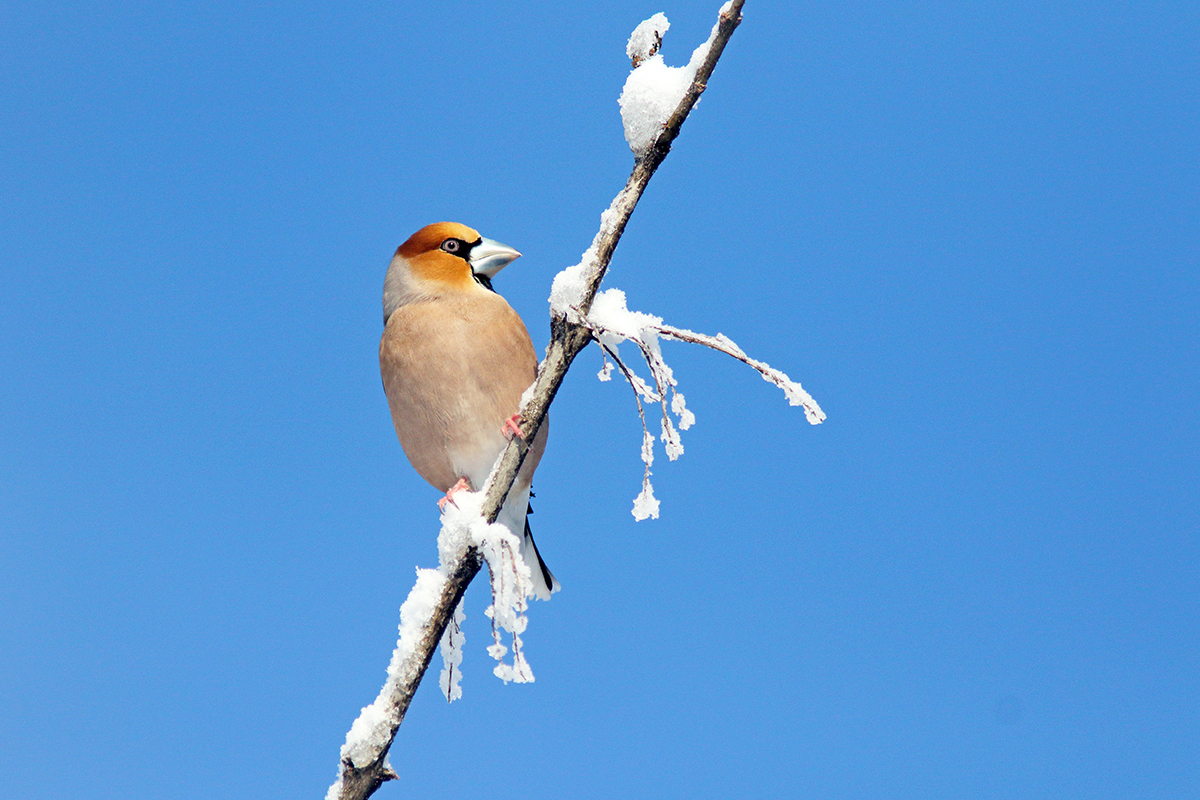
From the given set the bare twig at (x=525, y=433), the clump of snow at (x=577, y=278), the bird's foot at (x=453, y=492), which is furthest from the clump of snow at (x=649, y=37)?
the bird's foot at (x=453, y=492)

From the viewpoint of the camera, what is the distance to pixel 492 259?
3.86 metres

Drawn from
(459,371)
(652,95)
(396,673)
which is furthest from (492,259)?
(396,673)

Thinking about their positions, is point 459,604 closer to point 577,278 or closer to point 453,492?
point 453,492

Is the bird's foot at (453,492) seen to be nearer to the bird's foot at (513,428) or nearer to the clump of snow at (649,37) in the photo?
the bird's foot at (513,428)

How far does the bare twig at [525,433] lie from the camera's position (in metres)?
2.39

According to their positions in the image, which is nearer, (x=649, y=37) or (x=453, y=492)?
(x=649, y=37)

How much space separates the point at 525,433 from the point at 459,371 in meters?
0.93

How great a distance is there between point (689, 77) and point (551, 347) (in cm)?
91

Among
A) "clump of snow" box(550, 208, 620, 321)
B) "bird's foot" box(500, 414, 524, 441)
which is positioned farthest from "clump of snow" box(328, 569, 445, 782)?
"clump of snow" box(550, 208, 620, 321)

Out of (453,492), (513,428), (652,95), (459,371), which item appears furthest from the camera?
(459,371)

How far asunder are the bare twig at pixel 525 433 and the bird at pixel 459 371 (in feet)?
1.49

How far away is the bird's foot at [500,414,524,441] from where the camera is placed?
2.62 metres

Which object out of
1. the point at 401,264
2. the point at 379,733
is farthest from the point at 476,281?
the point at 379,733

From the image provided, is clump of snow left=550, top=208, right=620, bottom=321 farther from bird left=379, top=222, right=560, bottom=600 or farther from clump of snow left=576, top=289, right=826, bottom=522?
bird left=379, top=222, right=560, bottom=600
